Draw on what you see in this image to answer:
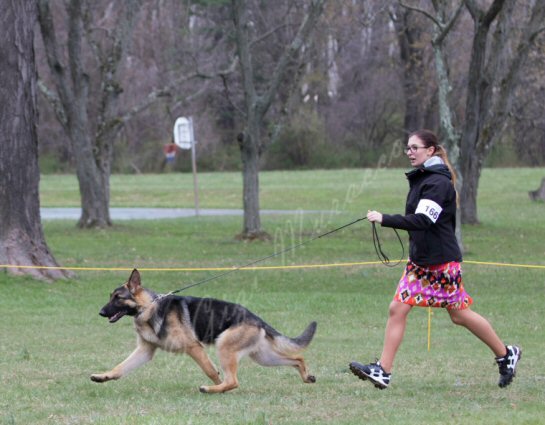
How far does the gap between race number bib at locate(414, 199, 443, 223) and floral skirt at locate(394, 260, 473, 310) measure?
416 mm

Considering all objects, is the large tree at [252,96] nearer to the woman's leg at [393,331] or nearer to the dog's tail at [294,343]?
the dog's tail at [294,343]

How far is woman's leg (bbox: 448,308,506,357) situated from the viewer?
811 cm

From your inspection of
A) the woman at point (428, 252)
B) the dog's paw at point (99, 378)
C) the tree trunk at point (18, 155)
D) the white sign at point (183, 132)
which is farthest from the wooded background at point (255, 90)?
the woman at point (428, 252)

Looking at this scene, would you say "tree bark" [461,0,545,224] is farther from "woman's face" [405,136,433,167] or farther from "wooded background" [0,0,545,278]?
"woman's face" [405,136,433,167]

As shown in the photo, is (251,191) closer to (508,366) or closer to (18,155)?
(18,155)

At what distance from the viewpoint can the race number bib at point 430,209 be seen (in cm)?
772

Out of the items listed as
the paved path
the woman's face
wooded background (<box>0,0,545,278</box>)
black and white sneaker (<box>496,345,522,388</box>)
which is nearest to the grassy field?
black and white sneaker (<box>496,345,522,388</box>)

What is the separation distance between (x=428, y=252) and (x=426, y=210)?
0.36 metres

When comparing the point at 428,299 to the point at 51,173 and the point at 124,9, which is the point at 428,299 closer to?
the point at 124,9

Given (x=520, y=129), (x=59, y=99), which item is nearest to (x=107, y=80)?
(x=59, y=99)

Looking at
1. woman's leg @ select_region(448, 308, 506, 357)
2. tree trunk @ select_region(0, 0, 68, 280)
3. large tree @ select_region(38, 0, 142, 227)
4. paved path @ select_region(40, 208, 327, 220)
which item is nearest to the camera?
woman's leg @ select_region(448, 308, 506, 357)

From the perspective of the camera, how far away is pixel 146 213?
33.9 metres

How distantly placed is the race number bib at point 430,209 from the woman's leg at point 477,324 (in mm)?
894

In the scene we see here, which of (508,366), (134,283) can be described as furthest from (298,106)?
(508,366)
